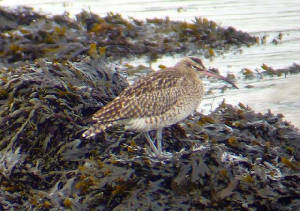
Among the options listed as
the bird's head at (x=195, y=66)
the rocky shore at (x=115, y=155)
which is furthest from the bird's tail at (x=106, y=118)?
the bird's head at (x=195, y=66)

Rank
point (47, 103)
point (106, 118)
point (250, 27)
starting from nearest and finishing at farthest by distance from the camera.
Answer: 1. point (106, 118)
2. point (47, 103)
3. point (250, 27)

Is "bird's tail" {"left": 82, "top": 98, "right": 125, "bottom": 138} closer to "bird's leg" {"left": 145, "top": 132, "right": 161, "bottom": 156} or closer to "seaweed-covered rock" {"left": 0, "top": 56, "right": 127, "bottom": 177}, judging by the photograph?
"seaweed-covered rock" {"left": 0, "top": 56, "right": 127, "bottom": 177}

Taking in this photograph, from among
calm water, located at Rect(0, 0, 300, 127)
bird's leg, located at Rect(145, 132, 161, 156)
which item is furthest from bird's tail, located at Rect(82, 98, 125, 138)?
calm water, located at Rect(0, 0, 300, 127)

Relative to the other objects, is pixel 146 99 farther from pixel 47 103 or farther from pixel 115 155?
pixel 47 103

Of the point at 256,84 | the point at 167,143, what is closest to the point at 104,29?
the point at 256,84

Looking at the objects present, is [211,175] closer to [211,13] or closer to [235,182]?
[235,182]

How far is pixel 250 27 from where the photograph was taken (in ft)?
39.5

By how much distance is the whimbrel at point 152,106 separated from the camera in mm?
5352

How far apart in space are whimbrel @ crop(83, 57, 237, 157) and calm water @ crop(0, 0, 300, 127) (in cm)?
173

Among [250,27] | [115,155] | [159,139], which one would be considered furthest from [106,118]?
[250,27]

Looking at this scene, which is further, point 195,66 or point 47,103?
point 195,66

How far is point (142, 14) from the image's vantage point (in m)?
13.4

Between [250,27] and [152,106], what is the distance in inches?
273

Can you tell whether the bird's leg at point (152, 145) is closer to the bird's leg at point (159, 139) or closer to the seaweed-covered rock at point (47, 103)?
the bird's leg at point (159, 139)
